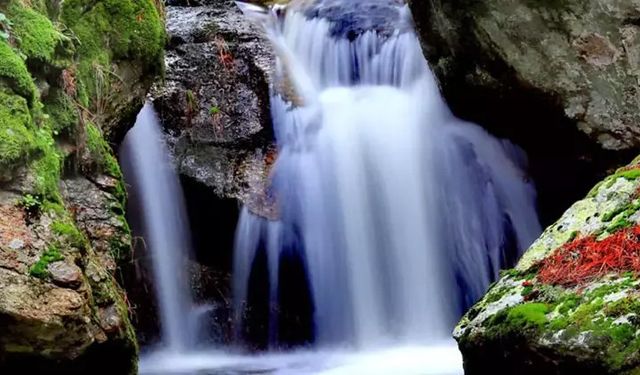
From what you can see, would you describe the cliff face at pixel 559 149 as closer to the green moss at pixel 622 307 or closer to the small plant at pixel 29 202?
the green moss at pixel 622 307

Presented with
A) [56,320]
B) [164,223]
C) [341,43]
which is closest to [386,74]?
[341,43]

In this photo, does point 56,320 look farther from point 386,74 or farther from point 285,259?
point 386,74

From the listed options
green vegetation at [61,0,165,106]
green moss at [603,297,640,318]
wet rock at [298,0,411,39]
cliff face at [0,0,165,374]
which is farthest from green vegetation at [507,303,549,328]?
wet rock at [298,0,411,39]

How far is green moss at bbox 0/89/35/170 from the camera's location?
3689mm

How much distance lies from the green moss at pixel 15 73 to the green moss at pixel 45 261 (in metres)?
1.10

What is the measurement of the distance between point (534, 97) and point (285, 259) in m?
3.39

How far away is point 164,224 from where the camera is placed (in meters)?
7.62

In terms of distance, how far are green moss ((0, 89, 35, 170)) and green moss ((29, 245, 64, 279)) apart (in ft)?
1.72

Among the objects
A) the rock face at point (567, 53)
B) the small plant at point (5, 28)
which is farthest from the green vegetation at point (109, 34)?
the rock face at point (567, 53)

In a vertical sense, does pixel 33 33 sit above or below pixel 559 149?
above

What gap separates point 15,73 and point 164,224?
3713 mm

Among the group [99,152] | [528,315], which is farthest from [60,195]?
[528,315]

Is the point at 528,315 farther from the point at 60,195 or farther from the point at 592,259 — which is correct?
the point at 60,195

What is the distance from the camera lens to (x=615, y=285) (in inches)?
113
